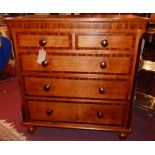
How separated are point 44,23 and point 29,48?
0.27m

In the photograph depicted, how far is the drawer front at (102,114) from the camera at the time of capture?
1934 mm

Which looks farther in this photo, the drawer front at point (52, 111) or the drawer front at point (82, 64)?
the drawer front at point (52, 111)

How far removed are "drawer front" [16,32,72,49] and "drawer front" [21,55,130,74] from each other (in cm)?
10

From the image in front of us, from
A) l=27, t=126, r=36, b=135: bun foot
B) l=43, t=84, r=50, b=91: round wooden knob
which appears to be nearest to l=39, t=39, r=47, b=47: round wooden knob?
l=43, t=84, r=50, b=91: round wooden knob

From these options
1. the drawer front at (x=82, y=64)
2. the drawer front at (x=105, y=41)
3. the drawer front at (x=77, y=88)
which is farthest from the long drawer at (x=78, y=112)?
the drawer front at (x=105, y=41)

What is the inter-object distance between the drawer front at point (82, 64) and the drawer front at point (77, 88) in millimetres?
108

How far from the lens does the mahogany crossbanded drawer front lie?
5.34 feet

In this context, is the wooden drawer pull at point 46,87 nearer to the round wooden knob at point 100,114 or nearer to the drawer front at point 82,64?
the drawer front at point 82,64

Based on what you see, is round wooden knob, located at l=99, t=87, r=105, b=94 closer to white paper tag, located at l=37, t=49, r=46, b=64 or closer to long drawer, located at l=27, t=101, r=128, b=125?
long drawer, located at l=27, t=101, r=128, b=125

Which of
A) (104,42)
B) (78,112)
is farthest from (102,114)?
(104,42)

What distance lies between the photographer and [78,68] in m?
1.79
